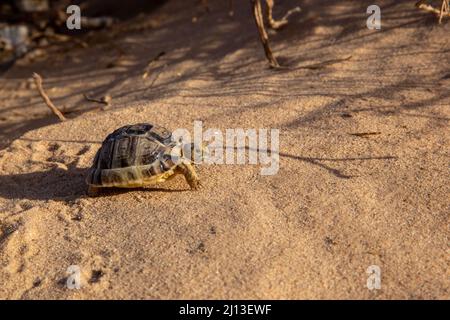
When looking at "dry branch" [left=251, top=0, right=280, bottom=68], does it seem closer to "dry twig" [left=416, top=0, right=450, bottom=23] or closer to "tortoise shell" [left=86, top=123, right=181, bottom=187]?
"dry twig" [left=416, top=0, right=450, bottom=23]

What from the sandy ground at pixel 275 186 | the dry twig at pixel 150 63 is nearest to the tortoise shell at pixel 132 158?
the sandy ground at pixel 275 186

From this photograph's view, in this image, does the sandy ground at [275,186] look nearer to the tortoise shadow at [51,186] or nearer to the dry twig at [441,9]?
the tortoise shadow at [51,186]

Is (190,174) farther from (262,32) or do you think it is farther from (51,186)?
(262,32)

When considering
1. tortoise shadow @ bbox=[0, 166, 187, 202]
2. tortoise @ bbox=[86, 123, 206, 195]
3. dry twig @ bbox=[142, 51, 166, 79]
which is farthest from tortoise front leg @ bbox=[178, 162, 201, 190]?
dry twig @ bbox=[142, 51, 166, 79]

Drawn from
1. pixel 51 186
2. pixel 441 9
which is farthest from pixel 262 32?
pixel 51 186

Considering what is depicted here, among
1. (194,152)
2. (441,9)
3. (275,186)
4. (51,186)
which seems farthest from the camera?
(441,9)
